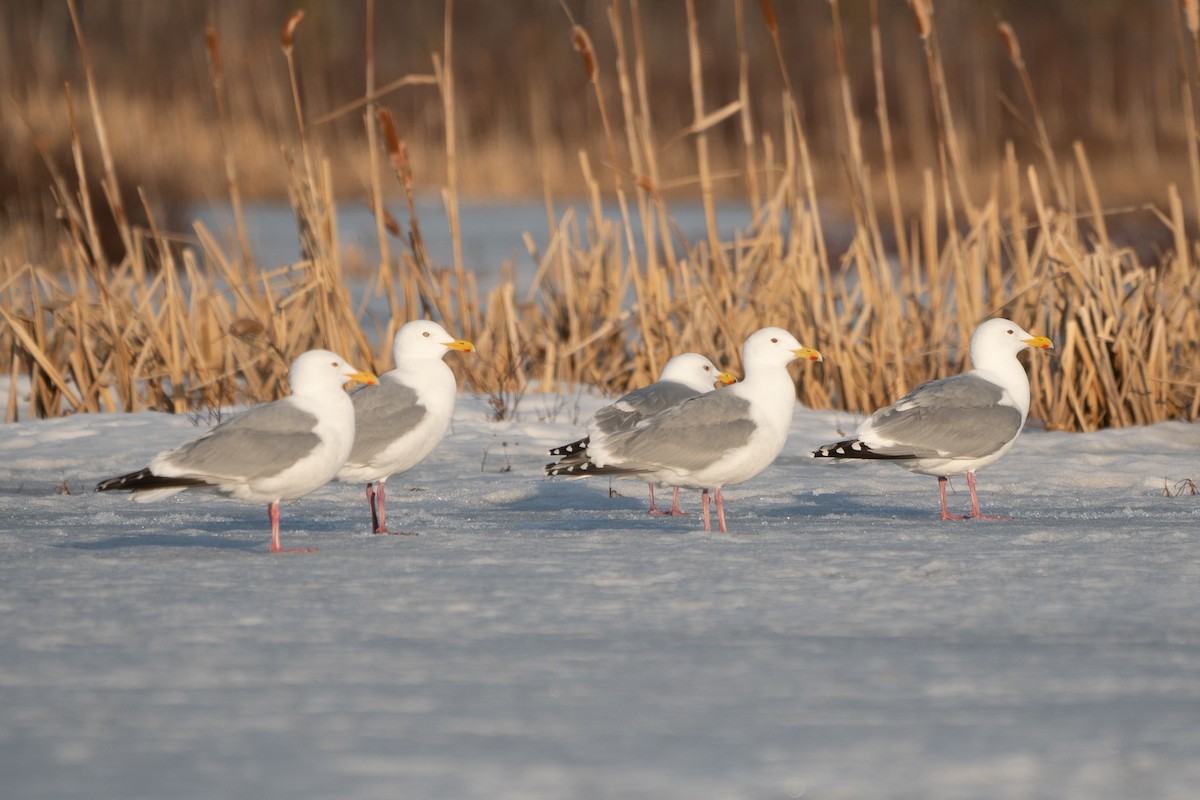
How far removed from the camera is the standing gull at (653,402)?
19.1 feet

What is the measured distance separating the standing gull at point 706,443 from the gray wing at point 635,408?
1.85ft

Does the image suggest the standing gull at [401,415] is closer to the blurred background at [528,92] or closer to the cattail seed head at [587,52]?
the cattail seed head at [587,52]

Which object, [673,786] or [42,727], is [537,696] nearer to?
[673,786]

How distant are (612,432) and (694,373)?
3.41 feet

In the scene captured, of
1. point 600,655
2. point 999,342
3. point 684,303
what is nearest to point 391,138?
point 684,303

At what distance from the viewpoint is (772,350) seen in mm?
5617

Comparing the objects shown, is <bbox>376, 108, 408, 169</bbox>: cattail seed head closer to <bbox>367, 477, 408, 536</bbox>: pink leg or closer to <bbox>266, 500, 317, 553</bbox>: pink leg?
<bbox>367, 477, 408, 536</bbox>: pink leg

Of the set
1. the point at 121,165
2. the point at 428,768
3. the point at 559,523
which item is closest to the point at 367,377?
the point at 559,523

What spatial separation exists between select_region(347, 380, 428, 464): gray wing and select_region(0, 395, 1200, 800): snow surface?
277 mm

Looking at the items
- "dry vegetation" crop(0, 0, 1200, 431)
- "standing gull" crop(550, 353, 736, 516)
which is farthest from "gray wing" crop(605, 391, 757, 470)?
"dry vegetation" crop(0, 0, 1200, 431)

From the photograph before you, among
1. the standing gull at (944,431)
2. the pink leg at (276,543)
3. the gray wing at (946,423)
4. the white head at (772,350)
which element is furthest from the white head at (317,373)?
the gray wing at (946,423)

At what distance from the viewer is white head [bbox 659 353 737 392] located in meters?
6.71

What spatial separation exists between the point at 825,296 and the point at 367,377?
3.40m

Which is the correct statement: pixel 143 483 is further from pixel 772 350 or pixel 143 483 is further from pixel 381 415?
pixel 772 350
